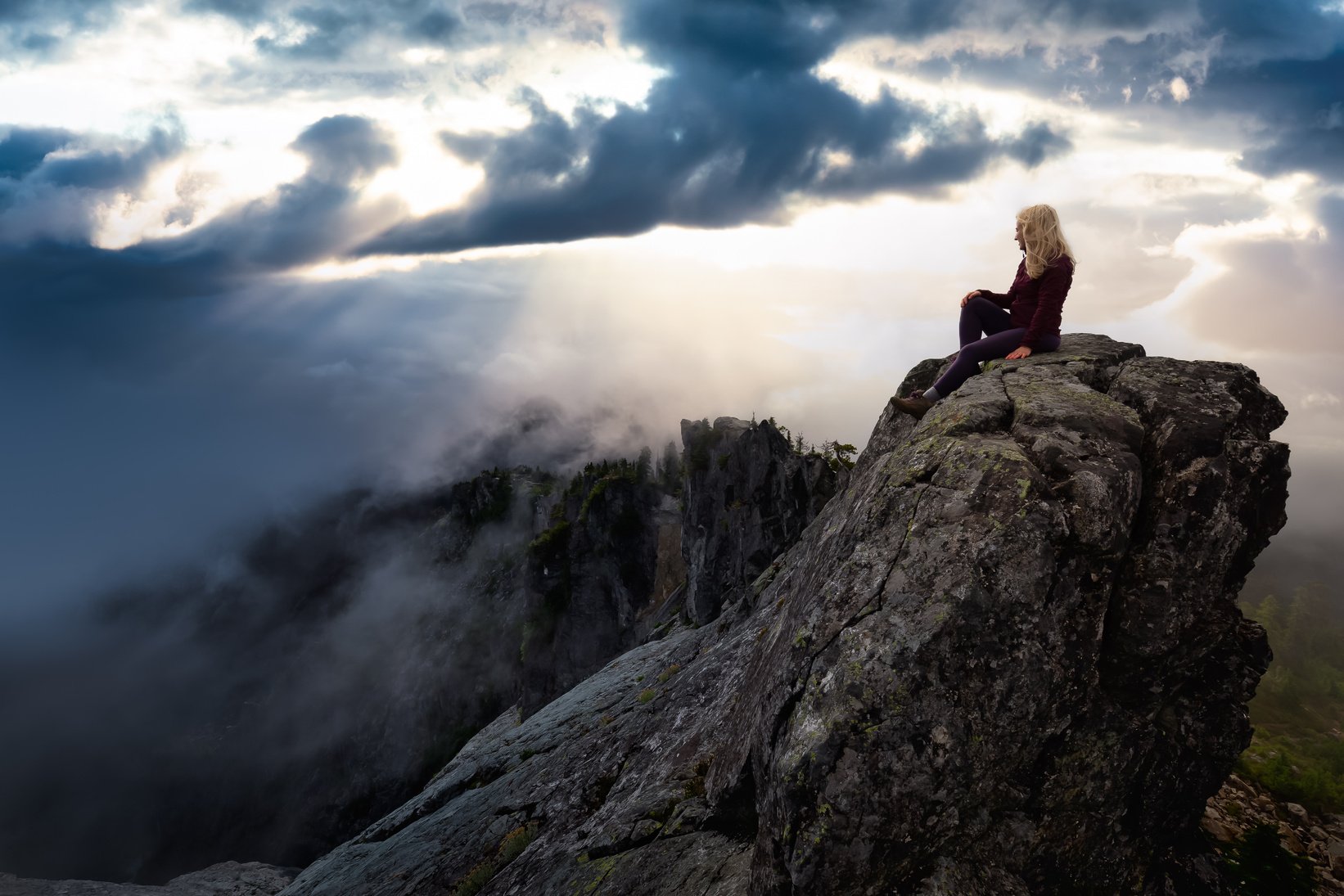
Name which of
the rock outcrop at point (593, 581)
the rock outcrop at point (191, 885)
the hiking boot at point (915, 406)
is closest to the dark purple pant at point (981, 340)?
the hiking boot at point (915, 406)

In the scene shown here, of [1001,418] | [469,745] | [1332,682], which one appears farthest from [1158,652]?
[1332,682]

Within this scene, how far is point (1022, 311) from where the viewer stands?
14.6m

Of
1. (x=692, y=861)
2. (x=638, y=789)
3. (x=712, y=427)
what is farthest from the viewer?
(x=712, y=427)

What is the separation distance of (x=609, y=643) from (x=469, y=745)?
9082 centimetres

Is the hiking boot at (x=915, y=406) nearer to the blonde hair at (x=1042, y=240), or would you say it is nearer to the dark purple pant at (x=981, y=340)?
the dark purple pant at (x=981, y=340)

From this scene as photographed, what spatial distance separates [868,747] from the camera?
9102mm

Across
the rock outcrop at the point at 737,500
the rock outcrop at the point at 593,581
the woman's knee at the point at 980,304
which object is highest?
the woman's knee at the point at 980,304

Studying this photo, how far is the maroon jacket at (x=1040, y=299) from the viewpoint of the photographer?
44.7 ft

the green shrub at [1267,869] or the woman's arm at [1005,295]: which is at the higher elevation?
the woman's arm at [1005,295]

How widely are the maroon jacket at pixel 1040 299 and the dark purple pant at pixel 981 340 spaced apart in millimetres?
195

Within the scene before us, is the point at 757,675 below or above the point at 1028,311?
below

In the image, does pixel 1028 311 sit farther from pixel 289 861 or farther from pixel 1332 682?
pixel 289 861

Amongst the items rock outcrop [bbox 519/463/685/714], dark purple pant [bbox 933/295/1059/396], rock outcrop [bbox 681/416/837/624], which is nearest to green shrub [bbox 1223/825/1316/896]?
dark purple pant [bbox 933/295/1059/396]

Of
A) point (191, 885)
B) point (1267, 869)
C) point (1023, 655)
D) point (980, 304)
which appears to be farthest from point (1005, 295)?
point (191, 885)
